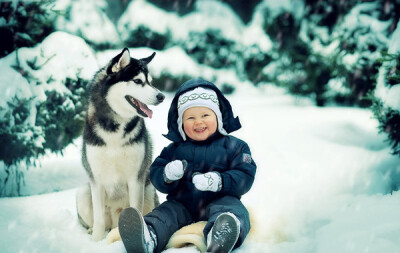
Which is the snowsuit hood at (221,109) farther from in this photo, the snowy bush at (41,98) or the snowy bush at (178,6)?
the snowy bush at (178,6)

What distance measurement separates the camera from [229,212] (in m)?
2.15

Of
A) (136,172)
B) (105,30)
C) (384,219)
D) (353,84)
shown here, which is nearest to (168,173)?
(136,172)

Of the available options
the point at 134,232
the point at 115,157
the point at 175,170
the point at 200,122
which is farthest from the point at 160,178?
the point at 134,232

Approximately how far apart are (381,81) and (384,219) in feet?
6.52

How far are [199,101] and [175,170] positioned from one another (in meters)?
0.53

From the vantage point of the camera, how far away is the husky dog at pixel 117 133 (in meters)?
2.55

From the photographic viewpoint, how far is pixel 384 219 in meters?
2.22

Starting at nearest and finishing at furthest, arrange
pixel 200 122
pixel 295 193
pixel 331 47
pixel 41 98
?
1. pixel 200 122
2. pixel 41 98
3. pixel 295 193
4. pixel 331 47

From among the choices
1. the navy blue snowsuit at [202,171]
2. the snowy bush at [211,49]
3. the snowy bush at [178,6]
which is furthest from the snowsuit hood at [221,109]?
the snowy bush at [178,6]

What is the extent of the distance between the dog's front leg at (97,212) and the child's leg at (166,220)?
0.59m

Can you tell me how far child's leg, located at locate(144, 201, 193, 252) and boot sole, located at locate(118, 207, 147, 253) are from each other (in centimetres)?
20

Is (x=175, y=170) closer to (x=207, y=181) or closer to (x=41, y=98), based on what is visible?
(x=207, y=181)

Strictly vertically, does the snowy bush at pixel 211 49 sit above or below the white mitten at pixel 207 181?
above

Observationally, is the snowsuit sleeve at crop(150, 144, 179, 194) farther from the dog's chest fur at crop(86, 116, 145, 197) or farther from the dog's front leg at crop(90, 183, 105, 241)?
the dog's front leg at crop(90, 183, 105, 241)
